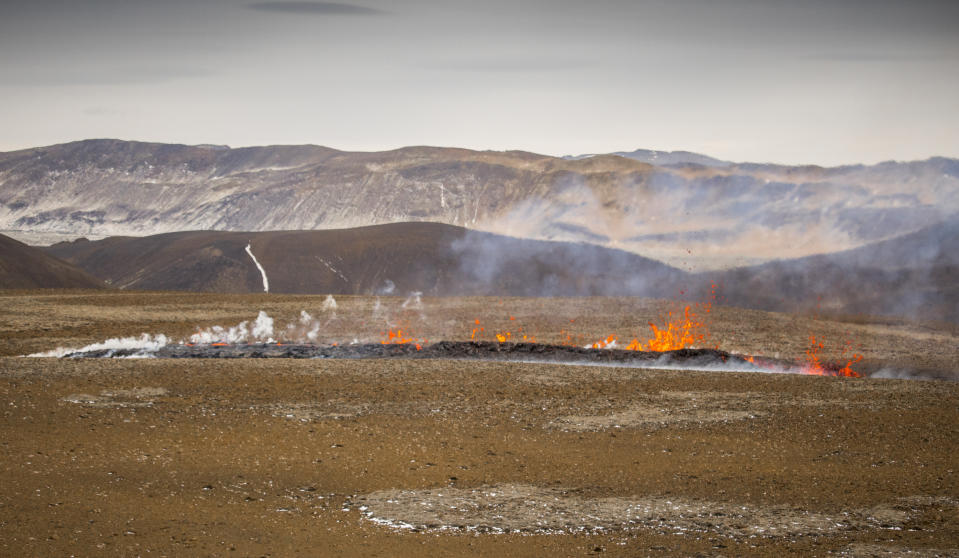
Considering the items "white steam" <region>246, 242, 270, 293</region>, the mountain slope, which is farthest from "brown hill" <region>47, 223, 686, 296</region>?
the mountain slope

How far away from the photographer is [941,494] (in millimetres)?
9875

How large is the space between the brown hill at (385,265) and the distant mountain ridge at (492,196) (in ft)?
35.8

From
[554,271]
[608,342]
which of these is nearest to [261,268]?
[554,271]

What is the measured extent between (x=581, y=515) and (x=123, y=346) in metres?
16.9

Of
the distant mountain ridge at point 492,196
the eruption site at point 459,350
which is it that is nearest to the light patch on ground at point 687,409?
the eruption site at point 459,350

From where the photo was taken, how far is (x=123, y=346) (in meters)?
22.2

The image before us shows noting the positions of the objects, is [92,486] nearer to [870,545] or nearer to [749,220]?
[870,545]

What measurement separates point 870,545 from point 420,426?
7.00m

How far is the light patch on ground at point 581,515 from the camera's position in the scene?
8.82 meters

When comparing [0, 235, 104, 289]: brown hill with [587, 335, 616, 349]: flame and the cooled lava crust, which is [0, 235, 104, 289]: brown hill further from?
[587, 335, 616, 349]: flame

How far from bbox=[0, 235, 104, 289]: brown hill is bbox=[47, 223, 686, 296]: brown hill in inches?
482

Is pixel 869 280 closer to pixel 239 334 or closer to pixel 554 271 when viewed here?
pixel 554 271

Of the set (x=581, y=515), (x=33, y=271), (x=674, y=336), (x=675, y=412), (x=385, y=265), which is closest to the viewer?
(x=581, y=515)

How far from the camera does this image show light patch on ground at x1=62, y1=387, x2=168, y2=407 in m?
13.7
